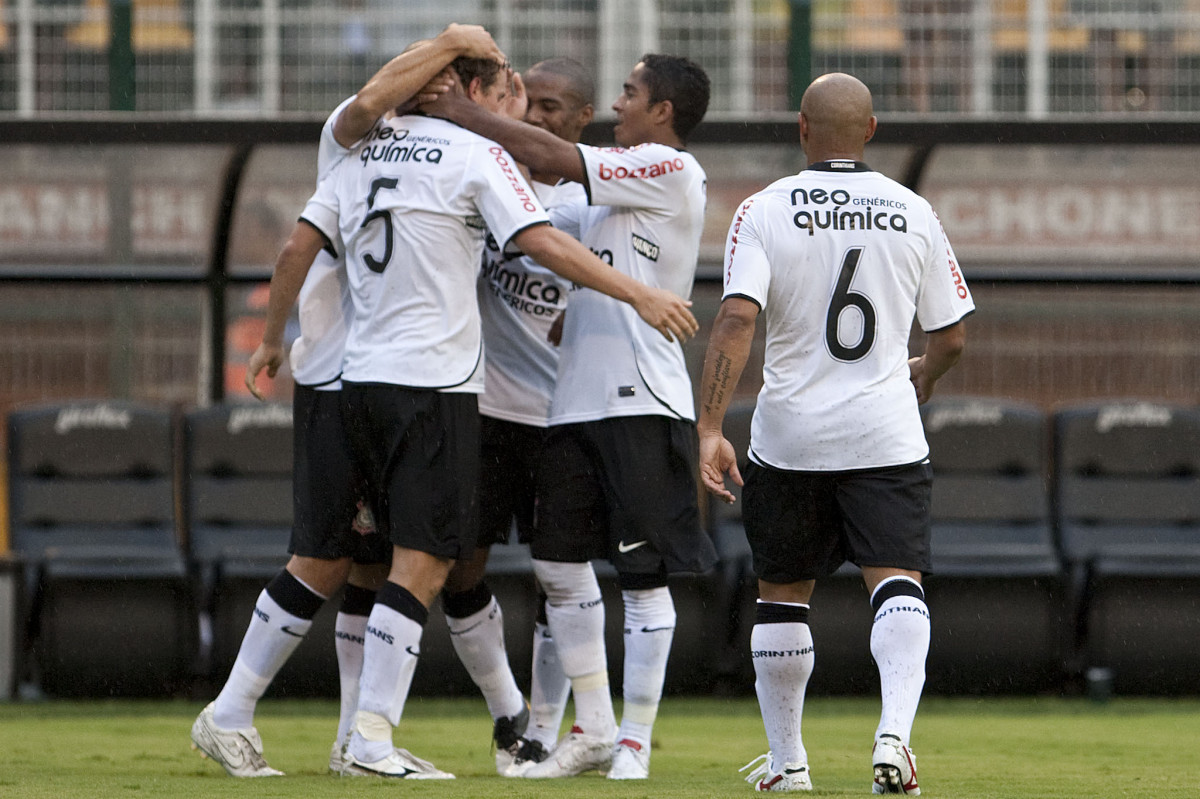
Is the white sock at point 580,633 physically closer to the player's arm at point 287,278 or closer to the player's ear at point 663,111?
the player's arm at point 287,278

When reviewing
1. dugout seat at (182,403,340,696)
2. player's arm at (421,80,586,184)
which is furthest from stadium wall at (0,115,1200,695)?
player's arm at (421,80,586,184)

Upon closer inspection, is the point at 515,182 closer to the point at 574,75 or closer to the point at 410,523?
the point at 574,75

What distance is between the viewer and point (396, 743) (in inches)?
242

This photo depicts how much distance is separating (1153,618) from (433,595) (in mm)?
4392

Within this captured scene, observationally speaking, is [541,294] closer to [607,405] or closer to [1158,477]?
[607,405]

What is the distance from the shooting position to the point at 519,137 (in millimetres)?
4883

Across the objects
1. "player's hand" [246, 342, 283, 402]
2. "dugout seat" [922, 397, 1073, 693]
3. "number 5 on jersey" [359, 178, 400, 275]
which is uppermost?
"number 5 on jersey" [359, 178, 400, 275]

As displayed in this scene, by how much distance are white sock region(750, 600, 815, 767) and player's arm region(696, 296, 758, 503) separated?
389 millimetres

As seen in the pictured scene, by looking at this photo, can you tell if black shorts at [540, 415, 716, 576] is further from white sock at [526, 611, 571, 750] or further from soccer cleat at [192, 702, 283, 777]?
soccer cleat at [192, 702, 283, 777]

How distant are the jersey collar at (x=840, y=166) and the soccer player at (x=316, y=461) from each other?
112cm

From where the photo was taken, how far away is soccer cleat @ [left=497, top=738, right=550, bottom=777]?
16.5 feet

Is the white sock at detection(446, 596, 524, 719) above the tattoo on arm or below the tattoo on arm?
below

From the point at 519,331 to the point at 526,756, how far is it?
127 centimetres

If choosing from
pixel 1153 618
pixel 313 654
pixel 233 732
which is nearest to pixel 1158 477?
pixel 1153 618
